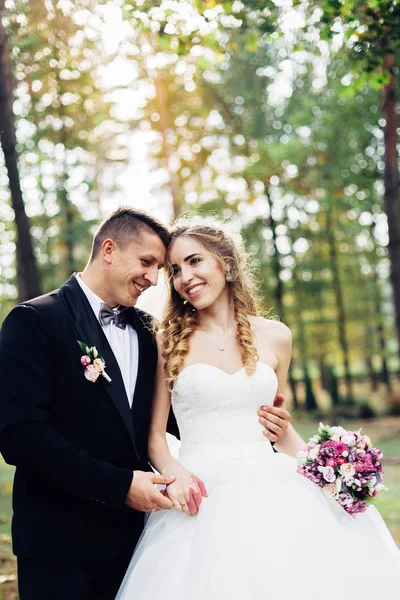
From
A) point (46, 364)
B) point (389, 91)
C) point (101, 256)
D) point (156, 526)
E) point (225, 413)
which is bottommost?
point (156, 526)

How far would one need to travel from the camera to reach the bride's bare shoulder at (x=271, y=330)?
4328 mm

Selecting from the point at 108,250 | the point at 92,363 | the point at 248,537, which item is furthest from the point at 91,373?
the point at 248,537

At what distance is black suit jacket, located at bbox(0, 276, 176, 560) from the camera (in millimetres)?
3035

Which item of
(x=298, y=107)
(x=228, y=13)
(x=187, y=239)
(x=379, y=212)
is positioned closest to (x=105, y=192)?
(x=298, y=107)

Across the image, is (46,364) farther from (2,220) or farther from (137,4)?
(2,220)

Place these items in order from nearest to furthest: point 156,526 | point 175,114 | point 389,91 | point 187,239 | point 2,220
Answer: point 156,526 → point 187,239 → point 389,91 → point 2,220 → point 175,114

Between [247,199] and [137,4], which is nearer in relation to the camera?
[137,4]

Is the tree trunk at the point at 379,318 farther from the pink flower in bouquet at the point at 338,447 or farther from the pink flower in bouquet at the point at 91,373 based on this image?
the pink flower in bouquet at the point at 91,373

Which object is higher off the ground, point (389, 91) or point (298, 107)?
point (298, 107)

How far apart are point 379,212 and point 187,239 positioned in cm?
1964

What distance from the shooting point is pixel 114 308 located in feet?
12.4

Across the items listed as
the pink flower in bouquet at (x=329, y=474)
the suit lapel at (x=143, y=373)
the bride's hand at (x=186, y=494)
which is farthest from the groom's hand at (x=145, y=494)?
the pink flower in bouquet at (x=329, y=474)

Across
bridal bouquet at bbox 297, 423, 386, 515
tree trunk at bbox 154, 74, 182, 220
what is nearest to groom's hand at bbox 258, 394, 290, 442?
bridal bouquet at bbox 297, 423, 386, 515

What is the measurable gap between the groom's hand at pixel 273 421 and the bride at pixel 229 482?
0.06m
